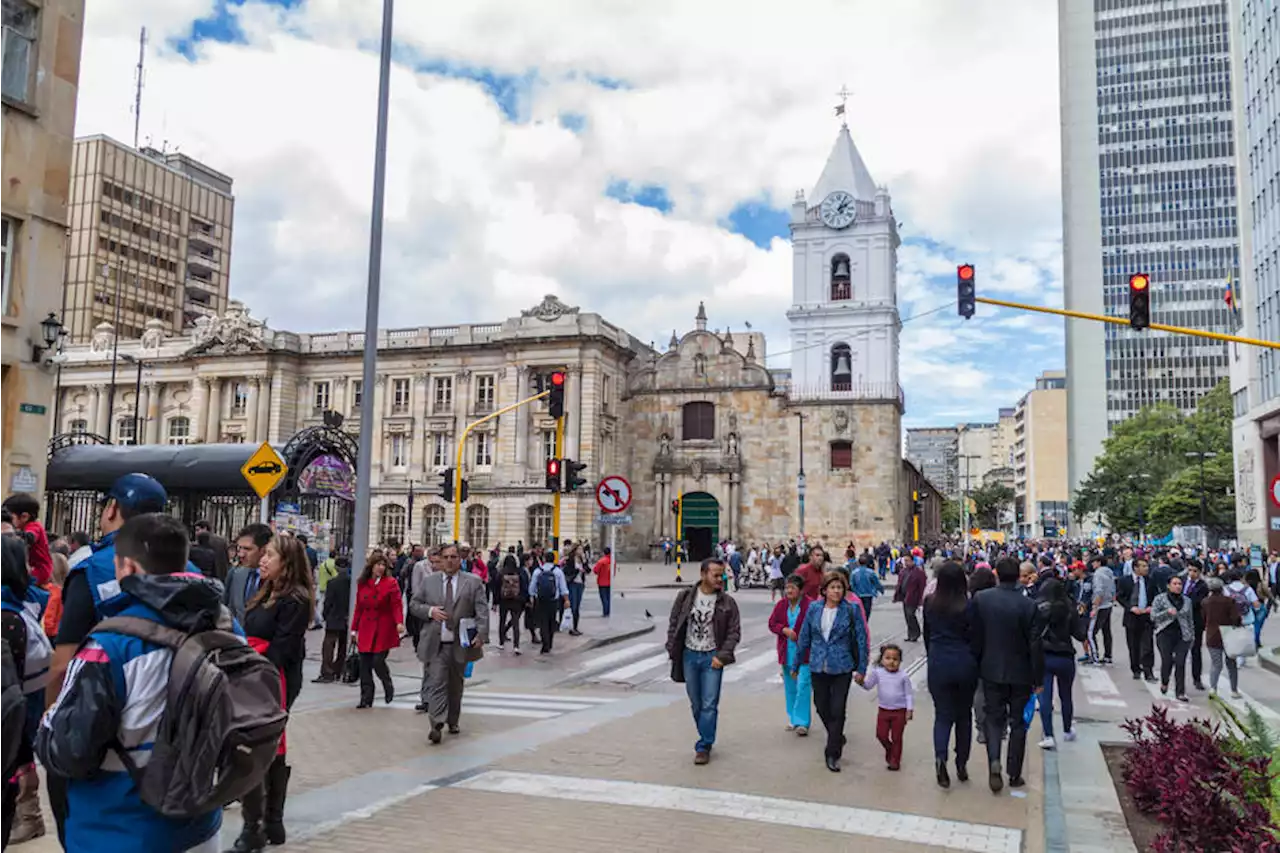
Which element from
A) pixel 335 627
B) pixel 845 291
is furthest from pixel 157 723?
pixel 845 291

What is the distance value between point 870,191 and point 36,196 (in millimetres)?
43633

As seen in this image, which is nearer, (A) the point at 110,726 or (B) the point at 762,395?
(A) the point at 110,726

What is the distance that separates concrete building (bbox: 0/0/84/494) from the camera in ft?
52.9

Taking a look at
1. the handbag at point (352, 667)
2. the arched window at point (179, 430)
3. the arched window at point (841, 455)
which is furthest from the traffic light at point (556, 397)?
the arched window at point (179, 430)

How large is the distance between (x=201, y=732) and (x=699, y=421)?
49821mm

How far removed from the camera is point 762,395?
51.8 m

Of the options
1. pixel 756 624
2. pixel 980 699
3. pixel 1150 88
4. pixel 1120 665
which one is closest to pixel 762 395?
pixel 756 624

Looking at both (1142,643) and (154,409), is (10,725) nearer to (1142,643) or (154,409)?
(1142,643)

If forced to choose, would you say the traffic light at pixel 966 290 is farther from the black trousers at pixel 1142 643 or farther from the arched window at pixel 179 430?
the arched window at pixel 179 430

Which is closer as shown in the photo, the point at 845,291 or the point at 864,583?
the point at 864,583

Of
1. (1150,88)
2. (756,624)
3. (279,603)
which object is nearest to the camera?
(279,603)

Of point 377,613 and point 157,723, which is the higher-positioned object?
point 157,723

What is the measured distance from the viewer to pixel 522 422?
167 ft

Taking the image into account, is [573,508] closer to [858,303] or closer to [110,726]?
[858,303]
